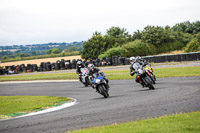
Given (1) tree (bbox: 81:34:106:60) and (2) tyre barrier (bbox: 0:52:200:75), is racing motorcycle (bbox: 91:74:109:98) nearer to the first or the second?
(2) tyre barrier (bbox: 0:52:200:75)

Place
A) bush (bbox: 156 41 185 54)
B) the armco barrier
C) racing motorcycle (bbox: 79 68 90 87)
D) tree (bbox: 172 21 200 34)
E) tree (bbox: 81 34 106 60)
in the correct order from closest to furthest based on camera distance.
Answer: racing motorcycle (bbox: 79 68 90 87), the armco barrier, tree (bbox: 81 34 106 60), bush (bbox: 156 41 185 54), tree (bbox: 172 21 200 34)

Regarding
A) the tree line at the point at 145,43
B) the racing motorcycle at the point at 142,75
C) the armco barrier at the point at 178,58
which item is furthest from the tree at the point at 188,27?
the racing motorcycle at the point at 142,75

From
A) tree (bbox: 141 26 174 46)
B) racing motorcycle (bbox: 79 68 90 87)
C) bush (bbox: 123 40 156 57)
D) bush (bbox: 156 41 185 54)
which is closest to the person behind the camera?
racing motorcycle (bbox: 79 68 90 87)

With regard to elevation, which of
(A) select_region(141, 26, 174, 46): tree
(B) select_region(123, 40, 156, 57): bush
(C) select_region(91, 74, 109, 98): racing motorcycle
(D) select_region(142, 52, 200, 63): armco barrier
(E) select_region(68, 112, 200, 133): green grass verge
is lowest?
(E) select_region(68, 112, 200, 133): green grass verge

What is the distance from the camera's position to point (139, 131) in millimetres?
6738

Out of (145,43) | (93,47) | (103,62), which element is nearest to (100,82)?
(103,62)

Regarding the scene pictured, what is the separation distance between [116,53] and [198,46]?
12.7m

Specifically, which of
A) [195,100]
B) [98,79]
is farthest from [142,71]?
[195,100]

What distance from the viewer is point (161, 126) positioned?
6.96 metres

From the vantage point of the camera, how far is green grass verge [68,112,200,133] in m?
6.54

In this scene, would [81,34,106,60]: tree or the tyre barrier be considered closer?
the tyre barrier

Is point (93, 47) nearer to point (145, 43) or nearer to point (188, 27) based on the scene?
point (145, 43)

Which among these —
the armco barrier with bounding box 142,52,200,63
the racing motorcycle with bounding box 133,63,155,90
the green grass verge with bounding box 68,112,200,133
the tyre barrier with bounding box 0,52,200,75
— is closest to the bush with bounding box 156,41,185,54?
the tyre barrier with bounding box 0,52,200,75

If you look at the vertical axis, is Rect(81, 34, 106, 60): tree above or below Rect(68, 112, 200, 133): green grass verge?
above
